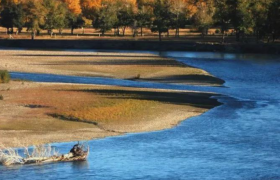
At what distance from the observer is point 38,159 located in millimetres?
26750

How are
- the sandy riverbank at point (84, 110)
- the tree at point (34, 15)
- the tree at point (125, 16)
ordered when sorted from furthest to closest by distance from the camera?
the tree at point (125, 16) → the tree at point (34, 15) → the sandy riverbank at point (84, 110)

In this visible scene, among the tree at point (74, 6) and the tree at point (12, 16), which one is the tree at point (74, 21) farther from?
the tree at point (74, 6)

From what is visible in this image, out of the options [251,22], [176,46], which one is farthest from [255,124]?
[251,22]

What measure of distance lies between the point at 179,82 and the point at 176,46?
5673 centimetres

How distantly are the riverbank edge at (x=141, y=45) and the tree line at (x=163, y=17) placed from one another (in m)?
6.49

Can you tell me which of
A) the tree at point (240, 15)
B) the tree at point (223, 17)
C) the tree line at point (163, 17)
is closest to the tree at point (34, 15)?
the tree line at point (163, 17)

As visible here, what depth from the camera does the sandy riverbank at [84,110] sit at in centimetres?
3259

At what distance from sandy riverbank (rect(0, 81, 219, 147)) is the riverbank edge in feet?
211

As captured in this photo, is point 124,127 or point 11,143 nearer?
point 11,143

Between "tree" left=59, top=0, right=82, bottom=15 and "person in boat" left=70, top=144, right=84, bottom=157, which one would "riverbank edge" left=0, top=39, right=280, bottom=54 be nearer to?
"tree" left=59, top=0, right=82, bottom=15

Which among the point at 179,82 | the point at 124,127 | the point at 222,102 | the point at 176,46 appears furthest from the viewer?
the point at 176,46

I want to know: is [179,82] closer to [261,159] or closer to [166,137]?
[166,137]

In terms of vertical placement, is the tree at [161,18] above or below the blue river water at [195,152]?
above

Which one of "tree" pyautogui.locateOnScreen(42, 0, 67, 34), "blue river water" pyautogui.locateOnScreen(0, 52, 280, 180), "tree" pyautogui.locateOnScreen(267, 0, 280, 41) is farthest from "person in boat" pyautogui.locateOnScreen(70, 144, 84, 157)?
"tree" pyautogui.locateOnScreen(42, 0, 67, 34)
